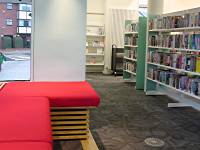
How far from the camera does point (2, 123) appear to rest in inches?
94.8

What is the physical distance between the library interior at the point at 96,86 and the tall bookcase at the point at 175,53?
2cm

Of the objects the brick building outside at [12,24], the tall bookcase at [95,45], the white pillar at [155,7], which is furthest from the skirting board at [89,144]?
the tall bookcase at [95,45]

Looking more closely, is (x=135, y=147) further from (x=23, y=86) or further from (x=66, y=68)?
(x=66, y=68)

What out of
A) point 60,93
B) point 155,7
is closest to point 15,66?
point 155,7

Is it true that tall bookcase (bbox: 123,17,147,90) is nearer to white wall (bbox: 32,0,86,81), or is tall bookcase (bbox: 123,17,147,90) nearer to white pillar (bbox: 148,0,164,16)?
white pillar (bbox: 148,0,164,16)

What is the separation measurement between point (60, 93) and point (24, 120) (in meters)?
1.18

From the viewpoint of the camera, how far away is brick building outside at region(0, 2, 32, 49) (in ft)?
31.5

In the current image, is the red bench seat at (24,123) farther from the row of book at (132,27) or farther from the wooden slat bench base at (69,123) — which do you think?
the row of book at (132,27)

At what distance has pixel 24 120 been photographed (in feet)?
8.16

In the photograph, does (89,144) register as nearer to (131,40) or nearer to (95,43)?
(131,40)

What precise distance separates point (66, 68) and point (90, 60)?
5.01 metres

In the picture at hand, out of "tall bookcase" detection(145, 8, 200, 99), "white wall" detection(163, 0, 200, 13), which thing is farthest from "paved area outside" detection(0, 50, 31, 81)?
"white wall" detection(163, 0, 200, 13)

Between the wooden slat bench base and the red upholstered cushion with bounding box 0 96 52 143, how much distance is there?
42 cm

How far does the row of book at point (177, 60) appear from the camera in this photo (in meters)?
5.07
